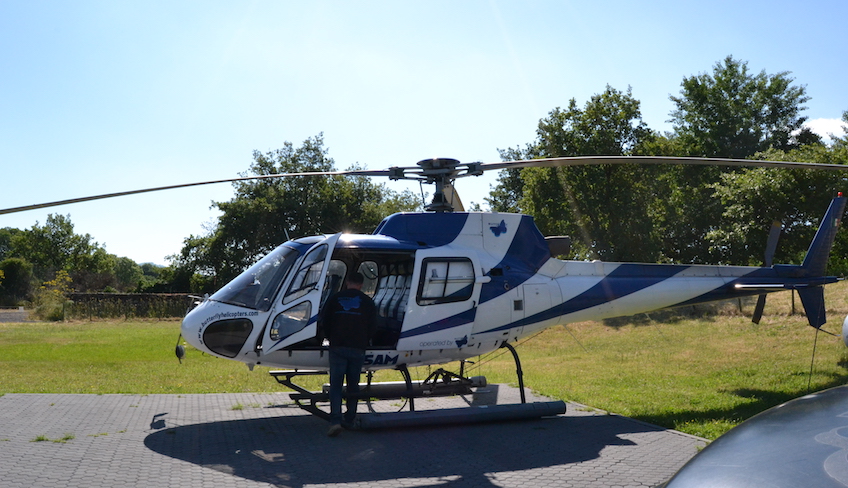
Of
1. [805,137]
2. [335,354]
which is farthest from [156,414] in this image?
[805,137]

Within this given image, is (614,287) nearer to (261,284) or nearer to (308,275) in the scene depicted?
(308,275)

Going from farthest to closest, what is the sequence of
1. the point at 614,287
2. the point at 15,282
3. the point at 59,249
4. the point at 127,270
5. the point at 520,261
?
the point at 127,270
the point at 59,249
the point at 15,282
the point at 614,287
the point at 520,261

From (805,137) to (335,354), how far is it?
38584 millimetres

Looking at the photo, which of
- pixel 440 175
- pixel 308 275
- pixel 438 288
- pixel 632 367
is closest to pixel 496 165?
pixel 440 175

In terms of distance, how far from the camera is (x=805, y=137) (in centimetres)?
3741

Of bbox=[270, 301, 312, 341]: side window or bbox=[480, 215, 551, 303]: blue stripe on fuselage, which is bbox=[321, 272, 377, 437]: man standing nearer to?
bbox=[270, 301, 312, 341]: side window

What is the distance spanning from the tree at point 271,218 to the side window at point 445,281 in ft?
106

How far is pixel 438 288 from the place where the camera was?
8.90m

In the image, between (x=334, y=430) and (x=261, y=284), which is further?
(x=261, y=284)

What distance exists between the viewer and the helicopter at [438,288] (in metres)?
8.22

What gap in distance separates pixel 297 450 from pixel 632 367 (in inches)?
386

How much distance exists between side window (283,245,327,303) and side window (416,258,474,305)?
1.41 m

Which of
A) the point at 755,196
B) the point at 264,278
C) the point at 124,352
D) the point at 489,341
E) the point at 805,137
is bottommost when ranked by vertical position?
the point at 124,352

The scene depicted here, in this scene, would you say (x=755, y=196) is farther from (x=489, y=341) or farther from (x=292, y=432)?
(x=292, y=432)
